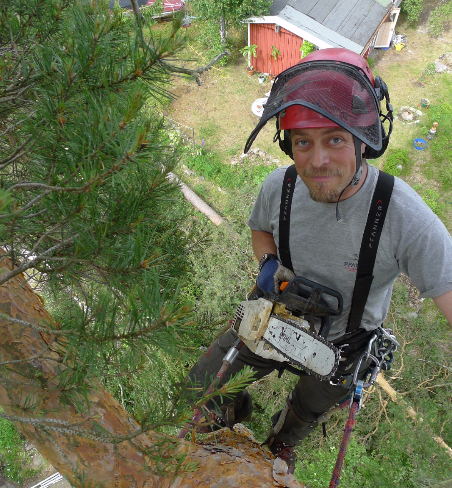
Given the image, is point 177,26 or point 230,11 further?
point 230,11

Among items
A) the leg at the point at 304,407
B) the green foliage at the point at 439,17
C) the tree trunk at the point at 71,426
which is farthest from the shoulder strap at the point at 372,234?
the green foliage at the point at 439,17

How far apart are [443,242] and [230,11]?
37.9 feet

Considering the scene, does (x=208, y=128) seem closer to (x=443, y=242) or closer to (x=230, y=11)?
(x=230, y=11)

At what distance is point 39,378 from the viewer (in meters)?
1.58

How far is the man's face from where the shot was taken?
186cm

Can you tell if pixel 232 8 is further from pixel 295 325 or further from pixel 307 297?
pixel 295 325

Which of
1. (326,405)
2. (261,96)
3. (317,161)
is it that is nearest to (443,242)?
(317,161)

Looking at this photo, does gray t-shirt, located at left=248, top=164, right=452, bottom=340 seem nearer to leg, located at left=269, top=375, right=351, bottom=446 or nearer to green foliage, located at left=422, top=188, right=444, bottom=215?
leg, located at left=269, top=375, right=351, bottom=446

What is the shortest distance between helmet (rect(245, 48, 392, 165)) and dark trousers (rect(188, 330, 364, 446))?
150cm

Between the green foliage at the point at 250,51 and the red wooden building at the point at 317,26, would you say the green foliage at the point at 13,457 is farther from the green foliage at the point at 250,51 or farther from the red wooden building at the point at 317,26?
the green foliage at the point at 250,51

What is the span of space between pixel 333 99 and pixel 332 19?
38.3ft

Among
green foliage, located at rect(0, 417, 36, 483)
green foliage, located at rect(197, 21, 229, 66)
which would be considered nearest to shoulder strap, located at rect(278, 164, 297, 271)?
green foliage, located at rect(0, 417, 36, 483)

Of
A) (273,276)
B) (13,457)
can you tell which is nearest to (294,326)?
(273,276)

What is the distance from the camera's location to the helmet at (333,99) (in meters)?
1.78
